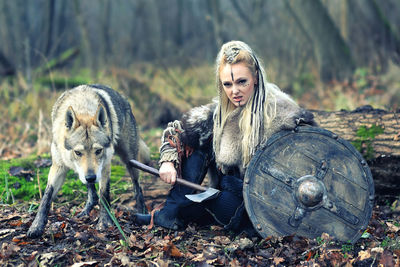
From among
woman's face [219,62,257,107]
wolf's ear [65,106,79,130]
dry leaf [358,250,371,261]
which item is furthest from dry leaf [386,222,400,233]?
wolf's ear [65,106,79,130]

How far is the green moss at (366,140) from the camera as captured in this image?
4.58 metres

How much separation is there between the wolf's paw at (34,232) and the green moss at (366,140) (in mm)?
3841

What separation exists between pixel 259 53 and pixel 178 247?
424 inches

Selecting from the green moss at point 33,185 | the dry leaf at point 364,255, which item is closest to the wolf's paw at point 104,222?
the green moss at point 33,185

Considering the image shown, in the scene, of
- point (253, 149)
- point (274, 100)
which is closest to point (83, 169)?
point (253, 149)

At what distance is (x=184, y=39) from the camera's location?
73.3 feet

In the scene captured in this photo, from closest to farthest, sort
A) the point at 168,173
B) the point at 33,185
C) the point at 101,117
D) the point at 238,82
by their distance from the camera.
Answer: the point at 238,82 → the point at 168,173 → the point at 101,117 → the point at 33,185

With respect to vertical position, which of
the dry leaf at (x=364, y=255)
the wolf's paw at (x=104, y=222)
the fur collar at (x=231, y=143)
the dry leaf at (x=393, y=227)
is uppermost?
the fur collar at (x=231, y=143)

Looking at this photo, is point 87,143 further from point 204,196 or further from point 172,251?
point 172,251

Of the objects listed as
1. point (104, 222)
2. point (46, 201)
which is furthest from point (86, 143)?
point (104, 222)

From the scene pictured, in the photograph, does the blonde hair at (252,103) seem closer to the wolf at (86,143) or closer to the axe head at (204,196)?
the axe head at (204,196)

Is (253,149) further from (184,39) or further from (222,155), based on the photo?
(184,39)

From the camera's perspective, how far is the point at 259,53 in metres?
13.1

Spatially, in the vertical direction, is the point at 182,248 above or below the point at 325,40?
below
